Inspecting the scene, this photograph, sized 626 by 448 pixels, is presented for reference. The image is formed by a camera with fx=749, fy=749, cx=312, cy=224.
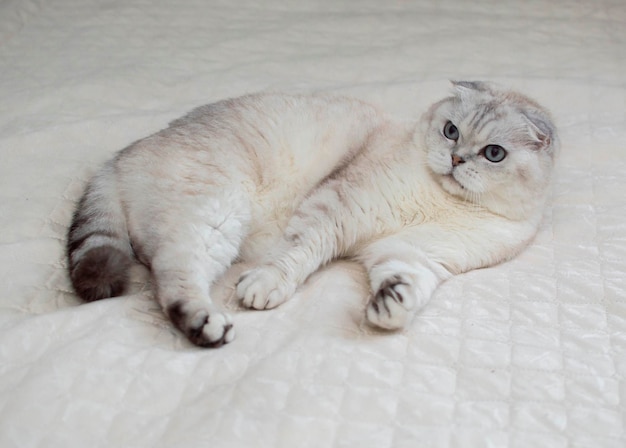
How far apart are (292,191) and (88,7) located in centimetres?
194

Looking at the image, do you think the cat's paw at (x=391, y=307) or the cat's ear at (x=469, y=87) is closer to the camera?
the cat's paw at (x=391, y=307)

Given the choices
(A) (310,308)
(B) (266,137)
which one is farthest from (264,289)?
(B) (266,137)

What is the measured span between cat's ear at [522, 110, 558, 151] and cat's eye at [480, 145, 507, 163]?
91 mm

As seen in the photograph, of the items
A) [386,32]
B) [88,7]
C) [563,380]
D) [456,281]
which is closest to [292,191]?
[456,281]

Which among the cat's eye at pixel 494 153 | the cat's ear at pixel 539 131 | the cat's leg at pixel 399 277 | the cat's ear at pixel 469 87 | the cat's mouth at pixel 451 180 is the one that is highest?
the cat's ear at pixel 469 87

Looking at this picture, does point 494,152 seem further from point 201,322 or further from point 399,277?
point 201,322

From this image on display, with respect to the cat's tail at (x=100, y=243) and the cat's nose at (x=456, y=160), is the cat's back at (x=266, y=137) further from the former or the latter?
the cat's nose at (x=456, y=160)

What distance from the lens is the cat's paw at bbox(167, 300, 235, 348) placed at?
68.3 inches

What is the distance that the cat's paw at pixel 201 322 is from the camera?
5.69ft

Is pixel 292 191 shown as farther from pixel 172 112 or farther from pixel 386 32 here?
pixel 386 32

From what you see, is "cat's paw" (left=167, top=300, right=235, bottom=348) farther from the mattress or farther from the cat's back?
the cat's back

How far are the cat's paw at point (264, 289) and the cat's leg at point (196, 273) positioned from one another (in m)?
0.09

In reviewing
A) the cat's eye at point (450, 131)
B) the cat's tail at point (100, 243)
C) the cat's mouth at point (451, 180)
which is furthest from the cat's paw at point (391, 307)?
the cat's tail at point (100, 243)

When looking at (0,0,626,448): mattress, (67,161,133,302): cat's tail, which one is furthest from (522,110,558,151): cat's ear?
(67,161,133,302): cat's tail
